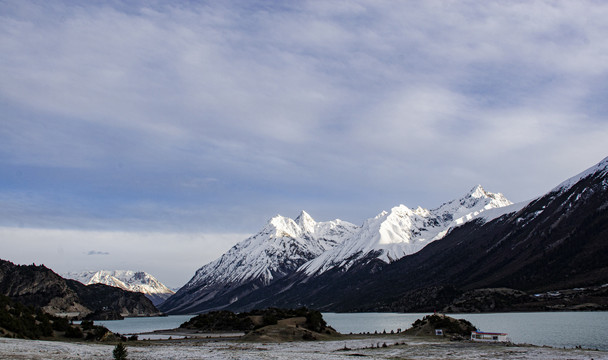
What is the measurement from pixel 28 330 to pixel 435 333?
229 ft

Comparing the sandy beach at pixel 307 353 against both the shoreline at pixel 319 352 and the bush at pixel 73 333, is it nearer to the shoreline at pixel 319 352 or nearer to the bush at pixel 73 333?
the shoreline at pixel 319 352

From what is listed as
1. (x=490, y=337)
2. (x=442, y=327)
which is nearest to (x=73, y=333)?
(x=442, y=327)

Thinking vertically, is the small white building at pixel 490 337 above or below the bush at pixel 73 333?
below

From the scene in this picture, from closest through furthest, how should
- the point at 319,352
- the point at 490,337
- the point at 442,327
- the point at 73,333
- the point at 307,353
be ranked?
the point at 307,353 < the point at 319,352 < the point at 73,333 < the point at 490,337 < the point at 442,327

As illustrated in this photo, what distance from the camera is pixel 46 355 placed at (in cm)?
5131

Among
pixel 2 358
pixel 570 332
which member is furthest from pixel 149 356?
pixel 570 332

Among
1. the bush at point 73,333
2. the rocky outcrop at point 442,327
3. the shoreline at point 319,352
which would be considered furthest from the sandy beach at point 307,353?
the bush at point 73,333

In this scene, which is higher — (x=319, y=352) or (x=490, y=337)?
(x=319, y=352)

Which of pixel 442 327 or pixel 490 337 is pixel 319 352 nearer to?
pixel 490 337

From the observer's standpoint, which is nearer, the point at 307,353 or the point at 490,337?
the point at 307,353

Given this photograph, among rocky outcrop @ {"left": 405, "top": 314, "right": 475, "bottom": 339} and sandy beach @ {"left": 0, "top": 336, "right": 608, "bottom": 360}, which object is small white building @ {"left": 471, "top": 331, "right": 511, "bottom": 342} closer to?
sandy beach @ {"left": 0, "top": 336, "right": 608, "bottom": 360}

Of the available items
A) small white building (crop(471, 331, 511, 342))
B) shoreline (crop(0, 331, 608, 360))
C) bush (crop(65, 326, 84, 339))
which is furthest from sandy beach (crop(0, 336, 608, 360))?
bush (crop(65, 326, 84, 339))

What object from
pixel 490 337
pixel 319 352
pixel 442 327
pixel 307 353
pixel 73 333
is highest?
pixel 73 333

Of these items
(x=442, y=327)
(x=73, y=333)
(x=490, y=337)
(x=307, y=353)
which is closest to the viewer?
(x=307, y=353)
